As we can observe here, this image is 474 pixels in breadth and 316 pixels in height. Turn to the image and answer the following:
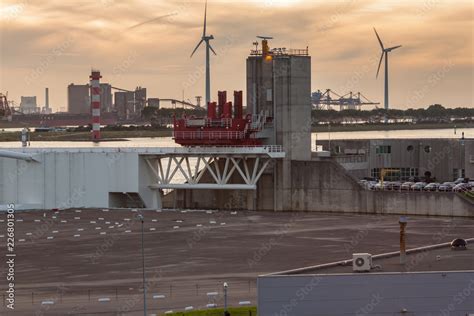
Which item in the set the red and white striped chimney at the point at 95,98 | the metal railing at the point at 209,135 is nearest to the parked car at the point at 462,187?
the metal railing at the point at 209,135

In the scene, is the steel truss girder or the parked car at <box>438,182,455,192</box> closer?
the parked car at <box>438,182,455,192</box>

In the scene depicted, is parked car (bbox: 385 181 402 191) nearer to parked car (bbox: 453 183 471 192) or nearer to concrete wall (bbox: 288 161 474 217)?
concrete wall (bbox: 288 161 474 217)

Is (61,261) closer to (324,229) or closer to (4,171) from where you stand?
(324,229)

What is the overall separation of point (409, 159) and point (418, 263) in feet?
168

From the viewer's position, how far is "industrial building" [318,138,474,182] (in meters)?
85.4

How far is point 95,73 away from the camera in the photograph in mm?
162500

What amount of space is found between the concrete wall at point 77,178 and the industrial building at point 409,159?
17.4 meters

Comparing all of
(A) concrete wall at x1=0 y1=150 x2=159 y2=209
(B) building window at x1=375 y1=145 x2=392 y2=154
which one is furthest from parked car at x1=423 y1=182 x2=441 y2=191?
(A) concrete wall at x1=0 y1=150 x2=159 y2=209

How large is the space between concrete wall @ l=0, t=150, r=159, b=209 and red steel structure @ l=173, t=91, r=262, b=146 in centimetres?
449

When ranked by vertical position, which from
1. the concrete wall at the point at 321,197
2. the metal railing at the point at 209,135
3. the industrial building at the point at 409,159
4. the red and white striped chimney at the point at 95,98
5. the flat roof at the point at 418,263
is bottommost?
the flat roof at the point at 418,263

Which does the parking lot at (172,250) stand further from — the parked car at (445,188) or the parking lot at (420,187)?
the parked car at (445,188)

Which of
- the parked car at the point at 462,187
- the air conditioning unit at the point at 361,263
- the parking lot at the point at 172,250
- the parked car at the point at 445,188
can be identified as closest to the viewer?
the air conditioning unit at the point at 361,263

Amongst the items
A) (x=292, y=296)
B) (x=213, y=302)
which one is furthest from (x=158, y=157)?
(x=292, y=296)

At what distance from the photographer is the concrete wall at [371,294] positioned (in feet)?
112
